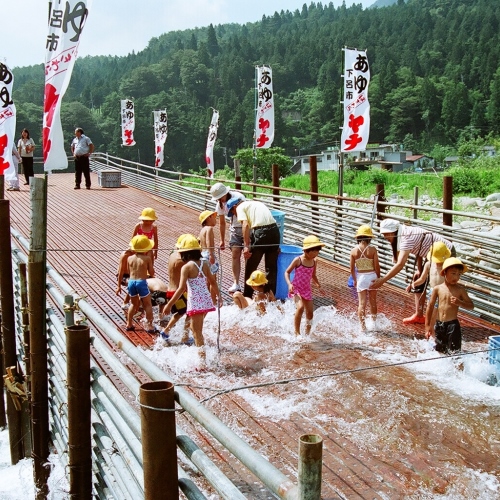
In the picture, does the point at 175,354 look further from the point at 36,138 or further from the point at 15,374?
the point at 36,138

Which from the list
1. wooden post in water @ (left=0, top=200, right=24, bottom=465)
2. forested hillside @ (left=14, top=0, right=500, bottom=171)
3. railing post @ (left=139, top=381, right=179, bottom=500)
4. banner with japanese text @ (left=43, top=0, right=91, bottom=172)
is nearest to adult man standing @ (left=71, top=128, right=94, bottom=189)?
banner with japanese text @ (left=43, top=0, right=91, bottom=172)

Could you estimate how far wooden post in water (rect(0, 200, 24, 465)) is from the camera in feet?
22.9

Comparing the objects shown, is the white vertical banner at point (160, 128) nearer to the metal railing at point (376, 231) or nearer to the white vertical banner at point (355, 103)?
the metal railing at point (376, 231)

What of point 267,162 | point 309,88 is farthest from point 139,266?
point 309,88

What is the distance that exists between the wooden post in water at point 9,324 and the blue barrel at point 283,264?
11.1ft

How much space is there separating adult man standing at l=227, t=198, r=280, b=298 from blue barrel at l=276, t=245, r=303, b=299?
0.07m

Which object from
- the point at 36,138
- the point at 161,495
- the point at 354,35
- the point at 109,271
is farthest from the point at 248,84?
the point at 161,495

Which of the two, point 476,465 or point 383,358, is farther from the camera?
point 383,358

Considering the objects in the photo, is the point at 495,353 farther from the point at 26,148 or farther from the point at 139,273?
the point at 26,148

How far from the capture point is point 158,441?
105 inches

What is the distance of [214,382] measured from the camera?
19.1ft

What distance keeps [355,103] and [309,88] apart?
11997 cm

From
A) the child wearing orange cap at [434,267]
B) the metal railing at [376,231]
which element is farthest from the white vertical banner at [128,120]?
the child wearing orange cap at [434,267]

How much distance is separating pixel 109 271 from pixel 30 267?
497cm
